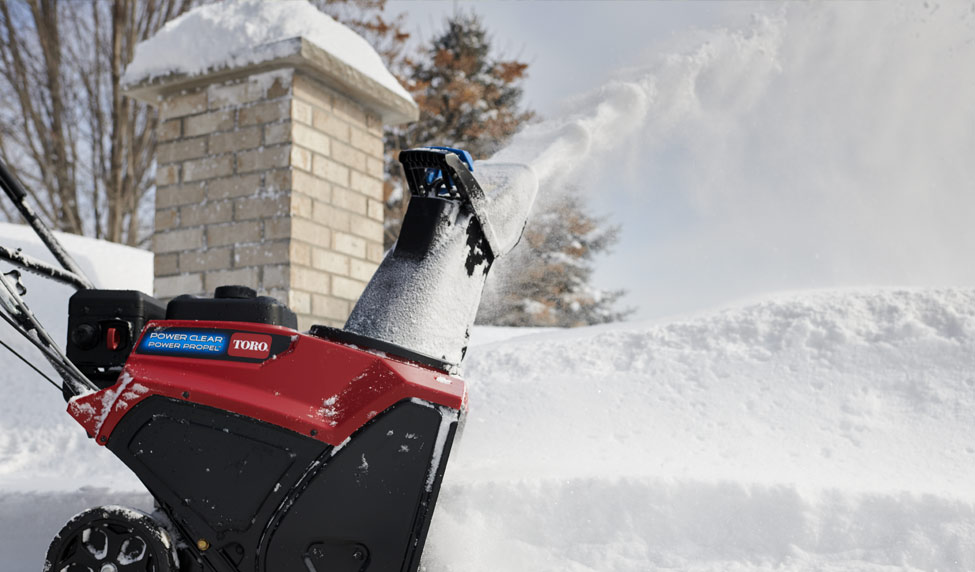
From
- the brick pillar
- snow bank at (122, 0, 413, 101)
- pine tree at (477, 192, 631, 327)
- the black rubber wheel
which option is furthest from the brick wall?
pine tree at (477, 192, 631, 327)

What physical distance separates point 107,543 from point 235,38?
3432 millimetres

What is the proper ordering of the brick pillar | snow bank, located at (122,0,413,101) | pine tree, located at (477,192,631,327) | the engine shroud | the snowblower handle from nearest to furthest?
the engine shroud
the snowblower handle
the brick pillar
snow bank, located at (122,0,413,101)
pine tree, located at (477,192,631,327)

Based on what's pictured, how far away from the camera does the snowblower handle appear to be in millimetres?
2254

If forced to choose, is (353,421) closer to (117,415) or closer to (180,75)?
(117,415)

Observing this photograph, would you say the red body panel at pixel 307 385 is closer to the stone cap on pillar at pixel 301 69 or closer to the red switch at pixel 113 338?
the red switch at pixel 113 338

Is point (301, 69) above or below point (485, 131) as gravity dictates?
below

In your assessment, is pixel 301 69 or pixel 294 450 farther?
pixel 301 69

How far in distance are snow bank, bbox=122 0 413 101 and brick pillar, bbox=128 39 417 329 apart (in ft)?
0.24

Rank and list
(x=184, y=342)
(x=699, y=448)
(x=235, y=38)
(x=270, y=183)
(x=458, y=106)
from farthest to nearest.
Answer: (x=458, y=106) → (x=235, y=38) → (x=270, y=183) → (x=699, y=448) → (x=184, y=342)

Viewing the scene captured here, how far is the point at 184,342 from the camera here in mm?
1990

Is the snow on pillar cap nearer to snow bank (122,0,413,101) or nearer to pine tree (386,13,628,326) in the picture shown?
snow bank (122,0,413,101)

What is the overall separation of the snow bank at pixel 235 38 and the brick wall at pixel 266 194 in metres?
0.16

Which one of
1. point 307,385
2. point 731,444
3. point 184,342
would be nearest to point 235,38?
point 184,342

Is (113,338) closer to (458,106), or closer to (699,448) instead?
(699,448)
